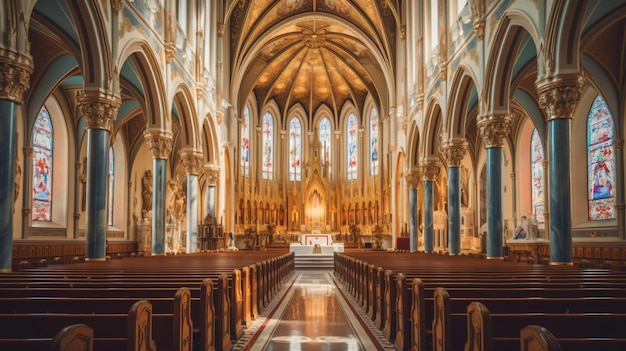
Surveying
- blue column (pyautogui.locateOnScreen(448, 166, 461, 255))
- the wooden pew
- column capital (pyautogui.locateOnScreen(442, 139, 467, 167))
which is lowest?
the wooden pew

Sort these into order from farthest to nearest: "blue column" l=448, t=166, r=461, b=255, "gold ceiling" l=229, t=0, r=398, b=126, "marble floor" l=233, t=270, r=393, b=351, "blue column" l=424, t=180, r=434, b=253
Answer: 1. "gold ceiling" l=229, t=0, r=398, b=126
2. "blue column" l=424, t=180, r=434, b=253
3. "blue column" l=448, t=166, r=461, b=255
4. "marble floor" l=233, t=270, r=393, b=351

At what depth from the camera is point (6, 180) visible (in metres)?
9.41

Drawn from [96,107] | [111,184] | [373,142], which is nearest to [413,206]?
[111,184]

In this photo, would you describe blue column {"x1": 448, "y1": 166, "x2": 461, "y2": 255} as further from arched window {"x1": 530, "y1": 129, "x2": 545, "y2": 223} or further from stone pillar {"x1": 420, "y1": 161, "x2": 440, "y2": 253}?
arched window {"x1": 530, "y1": 129, "x2": 545, "y2": 223}

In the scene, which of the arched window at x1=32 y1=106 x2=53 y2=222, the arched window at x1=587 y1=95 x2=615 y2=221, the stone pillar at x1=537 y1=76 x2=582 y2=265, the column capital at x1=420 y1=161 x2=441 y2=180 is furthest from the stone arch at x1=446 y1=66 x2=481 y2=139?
the arched window at x1=32 y1=106 x2=53 y2=222

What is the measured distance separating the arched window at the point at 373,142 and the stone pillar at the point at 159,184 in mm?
23425

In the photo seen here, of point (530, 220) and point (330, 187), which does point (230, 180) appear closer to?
point (330, 187)

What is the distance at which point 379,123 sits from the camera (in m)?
38.8

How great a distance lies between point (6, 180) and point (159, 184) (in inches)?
371

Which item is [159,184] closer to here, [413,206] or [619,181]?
[413,206]

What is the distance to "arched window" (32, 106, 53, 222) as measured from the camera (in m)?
20.4

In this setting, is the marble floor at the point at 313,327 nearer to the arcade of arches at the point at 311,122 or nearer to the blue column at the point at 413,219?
the arcade of arches at the point at 311,122

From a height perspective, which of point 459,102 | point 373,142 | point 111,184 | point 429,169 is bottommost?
point 111,184

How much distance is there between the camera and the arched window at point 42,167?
20391 mm
